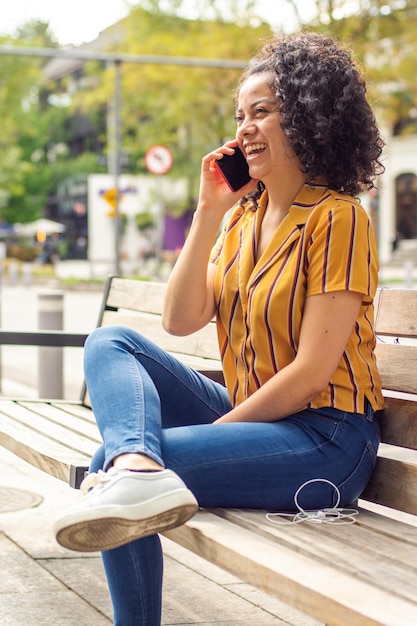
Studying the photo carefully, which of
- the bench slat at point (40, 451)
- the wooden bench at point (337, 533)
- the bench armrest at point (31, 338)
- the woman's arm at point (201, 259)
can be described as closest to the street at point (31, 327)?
the bench armrest at point (31, 338)

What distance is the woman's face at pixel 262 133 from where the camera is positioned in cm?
286

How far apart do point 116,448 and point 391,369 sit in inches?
39.5

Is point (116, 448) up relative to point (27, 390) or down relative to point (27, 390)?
up

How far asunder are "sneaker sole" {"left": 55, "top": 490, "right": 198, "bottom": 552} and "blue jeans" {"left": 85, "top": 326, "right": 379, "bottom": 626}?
0.18m

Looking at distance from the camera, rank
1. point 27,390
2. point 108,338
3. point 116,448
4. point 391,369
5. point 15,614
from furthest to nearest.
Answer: point 27,390 → point 15,614 → point 391,369 → point 108,338 → point 116,448

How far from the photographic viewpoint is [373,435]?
9.09 ft

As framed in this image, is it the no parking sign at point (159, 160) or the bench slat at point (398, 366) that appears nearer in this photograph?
the bench slat at point (398, 366)

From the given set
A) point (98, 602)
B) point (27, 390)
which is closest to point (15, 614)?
point (98, 602)

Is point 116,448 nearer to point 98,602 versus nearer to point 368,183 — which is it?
point 368,183

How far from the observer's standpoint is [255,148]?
2.92 metres

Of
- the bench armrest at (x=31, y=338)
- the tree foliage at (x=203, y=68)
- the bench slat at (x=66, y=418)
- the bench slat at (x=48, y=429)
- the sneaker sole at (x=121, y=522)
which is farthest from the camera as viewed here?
the tree foliage at (x=203, y=68)

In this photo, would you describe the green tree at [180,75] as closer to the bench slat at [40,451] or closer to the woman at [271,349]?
the bench slat at [40,451]

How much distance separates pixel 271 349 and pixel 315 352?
183mm

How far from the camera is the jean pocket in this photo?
106 inches
